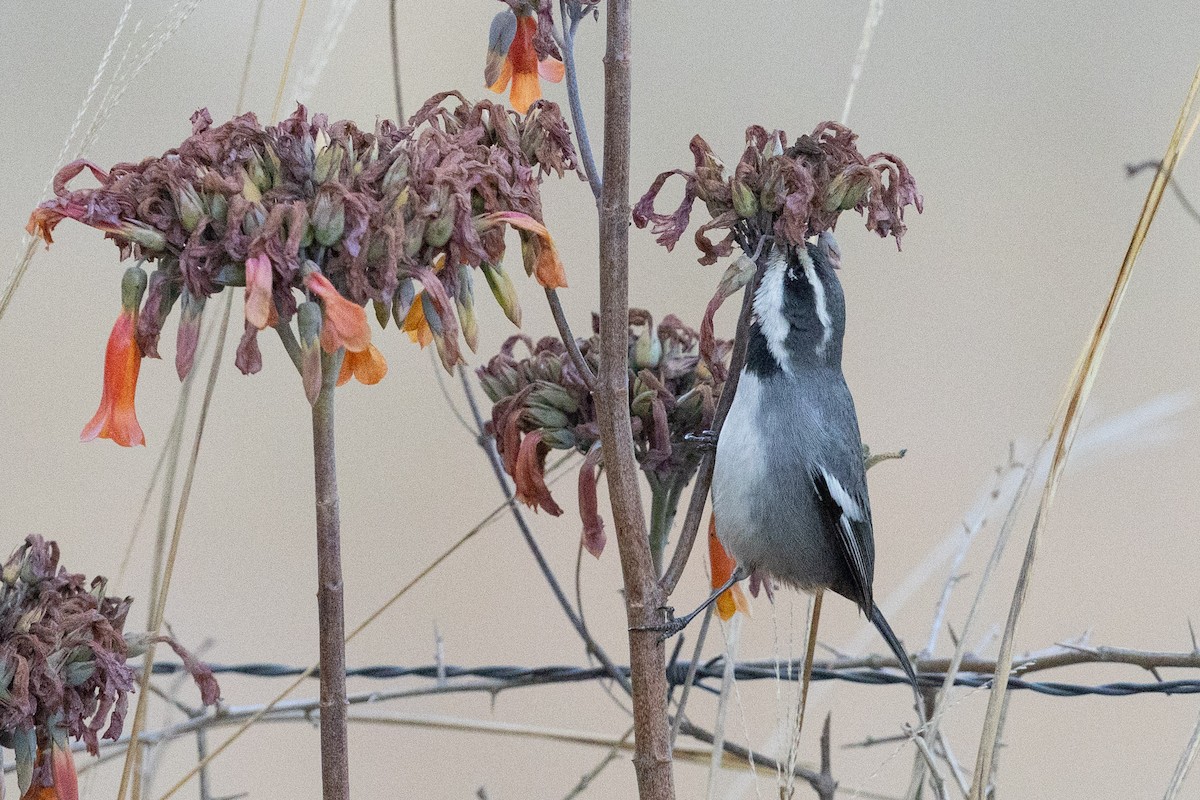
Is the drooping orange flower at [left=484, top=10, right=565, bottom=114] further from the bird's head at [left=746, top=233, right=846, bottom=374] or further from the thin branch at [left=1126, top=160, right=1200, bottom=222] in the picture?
the thin branch at [left=1126, top=160, right=1200, bottom=222]

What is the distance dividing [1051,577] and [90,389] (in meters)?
3.32

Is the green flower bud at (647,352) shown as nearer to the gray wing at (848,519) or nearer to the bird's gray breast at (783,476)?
the bird's gray breast at (783,476)

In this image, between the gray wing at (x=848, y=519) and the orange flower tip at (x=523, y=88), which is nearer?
the orange flower tip at (x=523, y=88)

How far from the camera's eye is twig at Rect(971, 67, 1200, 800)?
1361 mm

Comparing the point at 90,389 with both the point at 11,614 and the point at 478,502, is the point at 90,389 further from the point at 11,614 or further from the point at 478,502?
the point at 11,614

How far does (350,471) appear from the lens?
430 cm

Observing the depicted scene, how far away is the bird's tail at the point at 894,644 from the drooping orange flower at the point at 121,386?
1.07 meters

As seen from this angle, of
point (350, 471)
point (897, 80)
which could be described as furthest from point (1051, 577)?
Result: point (350, 471)

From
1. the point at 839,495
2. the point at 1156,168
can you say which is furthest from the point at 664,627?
the point at 1156,168

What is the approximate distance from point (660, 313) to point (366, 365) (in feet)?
9.32

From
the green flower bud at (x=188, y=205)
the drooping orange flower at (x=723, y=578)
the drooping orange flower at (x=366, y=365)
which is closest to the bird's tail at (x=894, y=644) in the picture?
the drooping orange flower at (x=723, y=578)

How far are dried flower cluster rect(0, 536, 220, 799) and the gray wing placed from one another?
1048mm

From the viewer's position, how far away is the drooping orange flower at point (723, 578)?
1984mm

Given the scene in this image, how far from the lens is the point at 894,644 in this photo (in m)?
1.88
